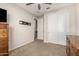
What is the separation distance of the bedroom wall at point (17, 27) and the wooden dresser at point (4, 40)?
0.07 m

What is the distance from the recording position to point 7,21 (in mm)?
1790

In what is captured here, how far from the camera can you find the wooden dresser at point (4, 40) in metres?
1.73

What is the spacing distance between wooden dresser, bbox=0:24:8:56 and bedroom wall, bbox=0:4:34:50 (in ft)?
0.23

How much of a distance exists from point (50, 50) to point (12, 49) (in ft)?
2.02

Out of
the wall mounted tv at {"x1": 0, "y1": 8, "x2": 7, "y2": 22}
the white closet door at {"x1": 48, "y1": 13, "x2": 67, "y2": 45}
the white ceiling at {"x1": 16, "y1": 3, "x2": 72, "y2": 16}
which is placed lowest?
the white closet door at {"x1": 48, "y1": 13, "x2": 67, "y2": 45}

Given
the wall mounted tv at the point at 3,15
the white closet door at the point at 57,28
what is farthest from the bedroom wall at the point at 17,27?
the white closet door at the point at 57,28

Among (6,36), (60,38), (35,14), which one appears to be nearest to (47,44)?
(60,38)

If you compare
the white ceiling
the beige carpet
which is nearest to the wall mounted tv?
the white ceiling

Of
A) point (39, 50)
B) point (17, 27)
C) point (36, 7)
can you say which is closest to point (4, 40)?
point (17, 27)

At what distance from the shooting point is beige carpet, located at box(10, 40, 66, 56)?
5.93 feet

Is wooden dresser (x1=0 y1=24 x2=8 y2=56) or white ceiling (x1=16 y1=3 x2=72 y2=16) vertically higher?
white ceiling (x1=16 y1=3 x2=72 y2=16)

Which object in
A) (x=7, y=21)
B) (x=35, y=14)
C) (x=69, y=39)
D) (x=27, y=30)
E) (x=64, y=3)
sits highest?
(x=64, y=3)

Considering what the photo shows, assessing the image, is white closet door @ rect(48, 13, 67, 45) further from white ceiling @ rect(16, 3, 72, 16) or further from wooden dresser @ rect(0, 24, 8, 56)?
wooden dresser @ rect(0, 24, 8, 56)

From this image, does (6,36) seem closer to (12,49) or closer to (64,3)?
(12,49)
